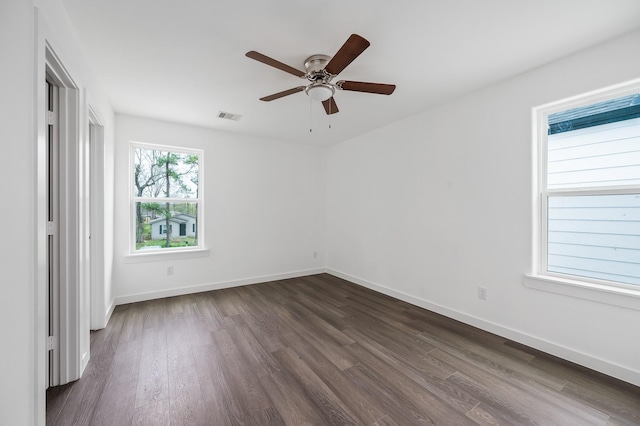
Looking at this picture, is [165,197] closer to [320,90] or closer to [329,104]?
[329,104]

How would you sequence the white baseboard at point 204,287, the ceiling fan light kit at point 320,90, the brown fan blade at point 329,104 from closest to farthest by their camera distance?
the ceiling fan light kit at point 320,90 < the brown fan blade at point 329,104 < the white baseboard at point 204,287

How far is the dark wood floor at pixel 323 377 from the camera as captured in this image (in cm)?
165

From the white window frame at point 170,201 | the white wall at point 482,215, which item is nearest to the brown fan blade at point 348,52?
the white wall at point 482,215

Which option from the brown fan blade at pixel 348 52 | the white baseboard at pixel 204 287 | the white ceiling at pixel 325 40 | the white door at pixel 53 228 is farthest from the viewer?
the white baseboard at pixel 204 287

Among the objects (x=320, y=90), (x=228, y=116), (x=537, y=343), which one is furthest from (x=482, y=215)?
(x=228, y=116)

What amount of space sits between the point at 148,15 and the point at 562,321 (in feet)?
13.1

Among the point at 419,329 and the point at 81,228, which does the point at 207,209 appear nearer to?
the point at 81,228

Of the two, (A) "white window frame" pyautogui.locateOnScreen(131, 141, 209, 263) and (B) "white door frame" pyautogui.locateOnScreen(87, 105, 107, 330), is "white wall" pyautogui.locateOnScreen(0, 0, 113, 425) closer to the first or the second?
(B) "white door frame" pyautogui.locateOnScreen(87, 105, 107, 330)

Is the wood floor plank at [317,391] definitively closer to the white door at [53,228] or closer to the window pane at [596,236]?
the white door at [53,228]

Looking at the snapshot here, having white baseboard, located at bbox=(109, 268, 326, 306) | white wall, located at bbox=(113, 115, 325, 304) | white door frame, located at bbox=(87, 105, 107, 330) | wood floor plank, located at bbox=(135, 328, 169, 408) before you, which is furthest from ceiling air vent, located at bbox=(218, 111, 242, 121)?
wood floor plank, located at bbox=(135, 328, 169, 408)

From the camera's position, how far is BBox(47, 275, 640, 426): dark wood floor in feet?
5.40

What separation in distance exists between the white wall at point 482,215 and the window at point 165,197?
2.74 m

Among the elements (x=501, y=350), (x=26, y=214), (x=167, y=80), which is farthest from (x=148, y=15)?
(x=501, y=350)

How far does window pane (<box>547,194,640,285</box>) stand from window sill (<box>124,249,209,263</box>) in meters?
4.30
